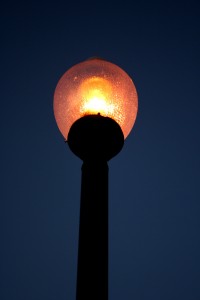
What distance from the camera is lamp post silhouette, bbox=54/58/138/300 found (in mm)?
2000

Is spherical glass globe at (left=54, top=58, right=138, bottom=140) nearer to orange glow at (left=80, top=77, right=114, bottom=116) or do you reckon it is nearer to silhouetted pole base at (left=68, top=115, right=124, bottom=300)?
orange glow at (left=80, top=77, right=114, bottom=116)

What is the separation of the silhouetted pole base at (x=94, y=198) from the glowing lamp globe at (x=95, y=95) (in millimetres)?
159

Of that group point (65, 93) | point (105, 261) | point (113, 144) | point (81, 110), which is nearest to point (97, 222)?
point (105, 261)

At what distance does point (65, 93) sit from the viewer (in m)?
2.73

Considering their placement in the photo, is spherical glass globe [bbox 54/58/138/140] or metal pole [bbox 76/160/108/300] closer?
metal pole [bbox 76/160/108/300]

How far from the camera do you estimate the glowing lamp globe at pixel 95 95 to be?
2.62 meters

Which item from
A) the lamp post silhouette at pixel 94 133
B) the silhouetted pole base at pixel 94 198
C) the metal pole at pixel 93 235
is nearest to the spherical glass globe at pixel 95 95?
the lamp post silhouette at pixel 94 133

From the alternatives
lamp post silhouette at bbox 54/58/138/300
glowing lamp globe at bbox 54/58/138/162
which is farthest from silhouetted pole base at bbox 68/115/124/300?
glowing lamp globe at bbox 54/58/138/162

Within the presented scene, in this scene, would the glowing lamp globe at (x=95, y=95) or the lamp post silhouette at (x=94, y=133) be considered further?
the glowing lamp globe at (x=95, y=95)

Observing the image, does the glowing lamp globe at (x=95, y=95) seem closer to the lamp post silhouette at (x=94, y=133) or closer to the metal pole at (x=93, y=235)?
the lamp post silhouette at (x=94, y=133)

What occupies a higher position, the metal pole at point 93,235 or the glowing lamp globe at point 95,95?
the glowing lamp globe at point 95,95

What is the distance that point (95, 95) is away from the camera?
2.66 metres

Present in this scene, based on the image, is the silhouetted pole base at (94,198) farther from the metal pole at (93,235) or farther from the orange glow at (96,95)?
the orange glow at (96,95)

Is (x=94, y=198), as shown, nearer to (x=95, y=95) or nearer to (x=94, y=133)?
(x=94, y=133)
